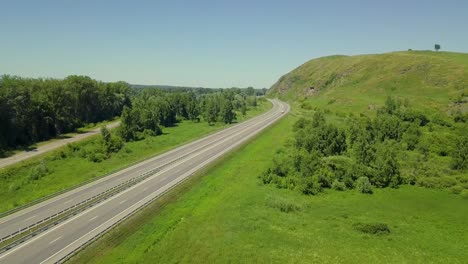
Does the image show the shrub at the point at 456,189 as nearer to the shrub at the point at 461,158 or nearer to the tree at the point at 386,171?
the tree at the point at 386,171

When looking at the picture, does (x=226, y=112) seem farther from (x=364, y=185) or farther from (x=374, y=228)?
(x=374, y=228)

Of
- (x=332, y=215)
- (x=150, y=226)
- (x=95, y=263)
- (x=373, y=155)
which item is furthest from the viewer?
(x=373, y=155)

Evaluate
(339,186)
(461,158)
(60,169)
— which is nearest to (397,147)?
(461,158)

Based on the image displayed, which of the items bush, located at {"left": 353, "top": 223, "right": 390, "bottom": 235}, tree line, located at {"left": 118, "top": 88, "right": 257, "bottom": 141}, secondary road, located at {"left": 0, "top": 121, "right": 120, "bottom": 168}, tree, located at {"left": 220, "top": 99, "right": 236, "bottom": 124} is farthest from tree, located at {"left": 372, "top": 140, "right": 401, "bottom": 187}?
tree, located at {"left": 220, "top": 99, "right": 236, "bottom": 124}

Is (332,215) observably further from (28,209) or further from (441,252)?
(28,209)

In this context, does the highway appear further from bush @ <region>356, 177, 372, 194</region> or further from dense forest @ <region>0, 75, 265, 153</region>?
dense forest @ <region>0, 75, 265, 153</region>

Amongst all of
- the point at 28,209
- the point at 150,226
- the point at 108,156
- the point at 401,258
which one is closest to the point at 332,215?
the point at 401,258
